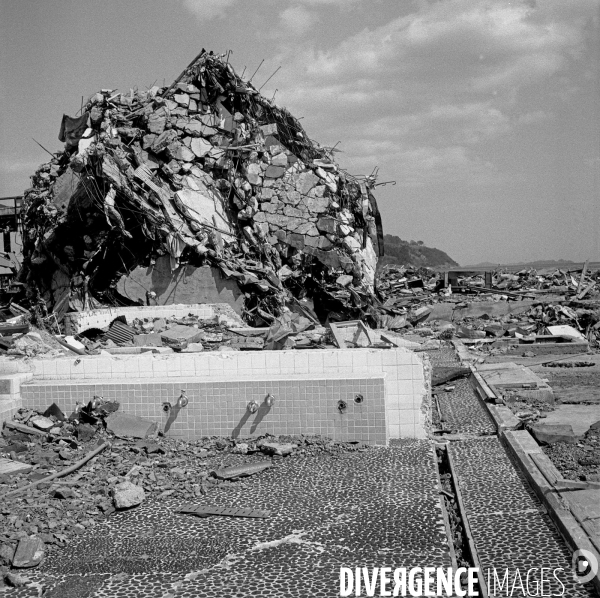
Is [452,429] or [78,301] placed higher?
[78,301]

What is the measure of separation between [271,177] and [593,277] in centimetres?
2449

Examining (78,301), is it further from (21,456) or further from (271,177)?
(21,456)

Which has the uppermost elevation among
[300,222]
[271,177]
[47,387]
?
[271,177]

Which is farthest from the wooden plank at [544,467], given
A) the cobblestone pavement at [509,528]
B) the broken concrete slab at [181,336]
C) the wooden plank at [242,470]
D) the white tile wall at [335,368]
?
the broken concrete slab at [181,336]

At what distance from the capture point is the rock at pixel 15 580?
177 inches

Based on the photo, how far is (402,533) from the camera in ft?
17.2

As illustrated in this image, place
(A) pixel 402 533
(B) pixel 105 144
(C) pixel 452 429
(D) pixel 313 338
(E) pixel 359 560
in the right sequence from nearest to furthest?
(E) pixel 359 560 < (A) pixel 402 533 < (C) pixel 452 429 < (D) pixel 313 338 < (B) pixel 105 144

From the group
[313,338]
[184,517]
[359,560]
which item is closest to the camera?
[359,560]

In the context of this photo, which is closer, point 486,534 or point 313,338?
point 486,534

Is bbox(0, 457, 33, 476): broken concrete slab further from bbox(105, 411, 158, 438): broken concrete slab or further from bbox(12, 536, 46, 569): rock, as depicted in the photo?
bbox(12, 536, 46, 569): rock

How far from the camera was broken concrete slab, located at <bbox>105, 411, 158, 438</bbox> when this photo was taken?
7.54 meters

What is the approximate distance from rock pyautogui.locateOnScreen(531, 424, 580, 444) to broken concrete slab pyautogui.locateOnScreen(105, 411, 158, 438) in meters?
4.20

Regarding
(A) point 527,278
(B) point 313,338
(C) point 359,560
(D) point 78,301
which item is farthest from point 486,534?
(A) point 527,278

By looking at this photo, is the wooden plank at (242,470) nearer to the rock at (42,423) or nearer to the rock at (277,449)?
the rock at (277,449)
